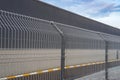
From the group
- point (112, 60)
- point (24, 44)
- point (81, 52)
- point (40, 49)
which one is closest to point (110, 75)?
point (112, 60)

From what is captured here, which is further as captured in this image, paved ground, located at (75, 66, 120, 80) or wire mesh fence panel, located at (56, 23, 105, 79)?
paved ground, located at (75, 66, 120, 80)

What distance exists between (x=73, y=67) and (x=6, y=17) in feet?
10.1

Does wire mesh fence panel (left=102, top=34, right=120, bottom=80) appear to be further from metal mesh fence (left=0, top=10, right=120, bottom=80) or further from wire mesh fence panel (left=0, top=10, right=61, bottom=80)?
wire mesh fence panel (left=0, top=10, right=61, bottom=80)

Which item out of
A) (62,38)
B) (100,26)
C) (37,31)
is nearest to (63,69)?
(62,38)

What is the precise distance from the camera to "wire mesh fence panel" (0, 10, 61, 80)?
16.6ft

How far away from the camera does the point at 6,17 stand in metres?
5.56

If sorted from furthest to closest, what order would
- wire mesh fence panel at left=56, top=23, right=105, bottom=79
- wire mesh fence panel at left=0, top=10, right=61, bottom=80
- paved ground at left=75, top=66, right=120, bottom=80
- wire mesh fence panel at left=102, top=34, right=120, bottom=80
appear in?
wire mesh fence panel at left=102, top=34, right=120, bottom=80 → paved ground at left=75, top=66, right=120, bottom=80 → wire mesh fence panel at left=56, top=23, right=105, bottom=79 → wire mesh fence panel at left=0, top=10, right=61, bottom=80

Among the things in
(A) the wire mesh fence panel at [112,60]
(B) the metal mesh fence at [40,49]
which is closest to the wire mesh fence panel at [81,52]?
(B) the metal mesh fence at [40,49]

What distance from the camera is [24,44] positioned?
548cm

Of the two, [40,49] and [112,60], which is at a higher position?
[40,49]

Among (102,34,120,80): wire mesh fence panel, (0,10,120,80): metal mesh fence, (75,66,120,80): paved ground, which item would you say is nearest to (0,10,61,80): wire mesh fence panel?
(0,10,120,80): metal mesh fence

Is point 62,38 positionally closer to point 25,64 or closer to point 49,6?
Result: point 25,64

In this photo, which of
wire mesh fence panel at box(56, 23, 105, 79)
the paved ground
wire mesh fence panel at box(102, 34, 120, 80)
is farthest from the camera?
wire mesh fence panel at box(102, 34, 120, 80)

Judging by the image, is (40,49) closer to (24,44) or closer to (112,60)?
(24,44)
